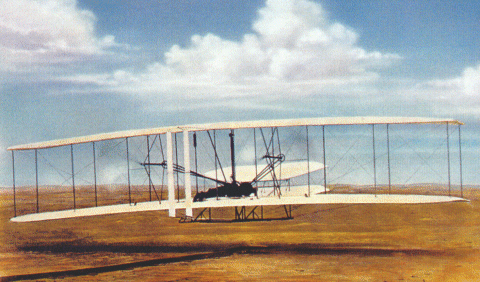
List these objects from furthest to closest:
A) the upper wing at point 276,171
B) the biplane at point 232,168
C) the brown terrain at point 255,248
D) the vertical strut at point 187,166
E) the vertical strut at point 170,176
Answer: the upper wing at point 276,171 → the vertical strut at point 170,176 → the vertical strut at point 187,166 → the biplane at point 232,168 → the brown terrain at point 255,248

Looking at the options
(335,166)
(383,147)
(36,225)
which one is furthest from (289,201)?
(36,225)

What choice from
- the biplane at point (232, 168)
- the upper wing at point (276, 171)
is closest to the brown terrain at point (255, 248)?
the biplane at point (232, 168)

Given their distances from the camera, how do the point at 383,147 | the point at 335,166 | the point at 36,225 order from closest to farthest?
the point at 383,147 < the point at 335,166 < the point at 36,225

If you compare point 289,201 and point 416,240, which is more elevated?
point 289,201

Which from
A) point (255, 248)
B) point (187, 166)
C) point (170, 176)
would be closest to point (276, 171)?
point (255, 248)

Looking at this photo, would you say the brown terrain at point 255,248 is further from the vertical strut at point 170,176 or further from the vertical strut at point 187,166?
the vertical strut at point 187,166

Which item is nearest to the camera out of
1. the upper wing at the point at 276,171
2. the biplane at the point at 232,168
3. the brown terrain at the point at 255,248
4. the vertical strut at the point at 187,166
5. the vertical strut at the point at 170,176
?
the brown terrain at the point at 255,248

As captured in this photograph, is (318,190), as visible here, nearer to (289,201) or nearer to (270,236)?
(270,236)

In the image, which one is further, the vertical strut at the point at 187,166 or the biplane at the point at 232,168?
the vertical strut at the point at 187,166
